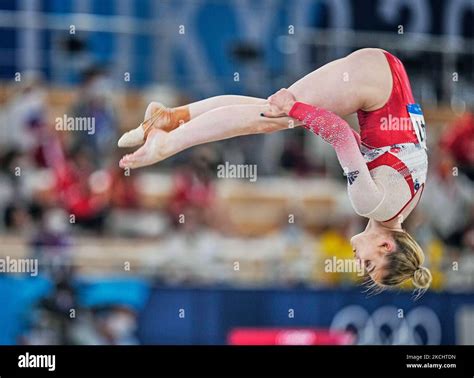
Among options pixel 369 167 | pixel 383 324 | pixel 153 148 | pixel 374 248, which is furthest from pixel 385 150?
pixel 383 324

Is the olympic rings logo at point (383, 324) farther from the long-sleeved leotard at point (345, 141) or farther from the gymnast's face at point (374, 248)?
the long-sleeved leotard at point (345, 141)

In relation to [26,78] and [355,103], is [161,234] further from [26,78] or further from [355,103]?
[355,103]

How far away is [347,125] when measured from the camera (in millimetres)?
6340

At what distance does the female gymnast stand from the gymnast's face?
39 centimetres

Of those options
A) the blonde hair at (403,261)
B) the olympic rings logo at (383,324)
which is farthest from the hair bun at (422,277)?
the olympic rings logo at (383,324)

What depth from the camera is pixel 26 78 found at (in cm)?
1041

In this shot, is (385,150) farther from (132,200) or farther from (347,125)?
(132,200)

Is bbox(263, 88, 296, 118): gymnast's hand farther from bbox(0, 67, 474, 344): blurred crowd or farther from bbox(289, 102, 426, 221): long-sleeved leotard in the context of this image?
bbox(0, 67, 474, 344): blurred crowd

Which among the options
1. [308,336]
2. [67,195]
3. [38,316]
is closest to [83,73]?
[67,195]

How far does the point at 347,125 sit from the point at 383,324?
4.04 m

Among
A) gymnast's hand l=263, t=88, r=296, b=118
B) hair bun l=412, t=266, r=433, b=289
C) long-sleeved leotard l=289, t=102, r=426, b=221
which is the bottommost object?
hair bun l=412, t=266, r=433, b=289

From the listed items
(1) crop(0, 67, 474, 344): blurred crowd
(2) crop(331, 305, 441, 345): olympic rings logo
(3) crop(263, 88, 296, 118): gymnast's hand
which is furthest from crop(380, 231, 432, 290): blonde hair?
(2) crop(331, 305, 441, 345): olympic rings logo

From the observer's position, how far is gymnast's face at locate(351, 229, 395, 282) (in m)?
7.03

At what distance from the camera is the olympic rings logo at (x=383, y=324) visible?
32.8ft
